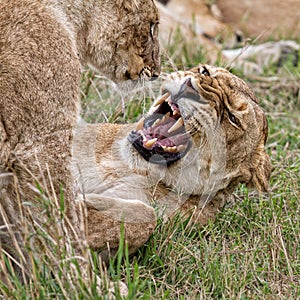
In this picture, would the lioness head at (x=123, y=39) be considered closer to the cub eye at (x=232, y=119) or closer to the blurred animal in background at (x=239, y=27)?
the cub eye at (x=232, y=119)

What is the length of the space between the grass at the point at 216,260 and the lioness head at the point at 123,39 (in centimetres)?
19

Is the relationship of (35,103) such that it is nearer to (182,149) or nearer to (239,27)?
(182,149)

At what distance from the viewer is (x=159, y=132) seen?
162 inches

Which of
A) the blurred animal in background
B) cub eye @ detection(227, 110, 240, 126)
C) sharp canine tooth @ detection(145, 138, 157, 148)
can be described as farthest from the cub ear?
the blurred animal in background

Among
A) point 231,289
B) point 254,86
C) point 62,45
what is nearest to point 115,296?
point 231,289

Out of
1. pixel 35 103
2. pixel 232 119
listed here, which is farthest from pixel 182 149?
pixel 35 103

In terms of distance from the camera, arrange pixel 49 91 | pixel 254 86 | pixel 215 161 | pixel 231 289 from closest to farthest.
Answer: pixel 49 91 < pixel 231 289 < pixel 215 161 < pixel 254 86

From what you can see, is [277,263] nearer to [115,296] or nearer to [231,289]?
[231,289]

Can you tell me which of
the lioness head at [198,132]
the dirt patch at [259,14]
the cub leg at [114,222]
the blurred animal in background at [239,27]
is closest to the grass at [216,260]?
the cub leg at [114,222]

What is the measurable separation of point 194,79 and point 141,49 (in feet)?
1.05

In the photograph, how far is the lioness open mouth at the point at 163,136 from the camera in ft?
13.3

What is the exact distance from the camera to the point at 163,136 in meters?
4.10

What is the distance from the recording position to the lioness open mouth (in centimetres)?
405

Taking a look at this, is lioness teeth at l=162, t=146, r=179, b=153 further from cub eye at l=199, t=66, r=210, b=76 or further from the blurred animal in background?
the blurred animal in background
